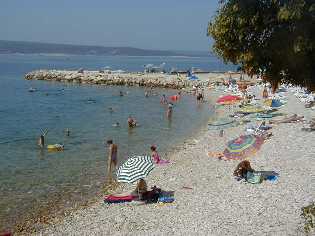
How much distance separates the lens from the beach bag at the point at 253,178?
15.1m

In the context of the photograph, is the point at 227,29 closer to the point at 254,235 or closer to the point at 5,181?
the point at 254,235

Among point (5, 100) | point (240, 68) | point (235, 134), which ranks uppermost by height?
point (240, 68)

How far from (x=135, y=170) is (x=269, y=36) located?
27.7 feet

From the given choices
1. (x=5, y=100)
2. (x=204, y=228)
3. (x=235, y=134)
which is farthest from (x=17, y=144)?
(x=5, y=100)

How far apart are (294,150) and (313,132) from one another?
340 centimetres

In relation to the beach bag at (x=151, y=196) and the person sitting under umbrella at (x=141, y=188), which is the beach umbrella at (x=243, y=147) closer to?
the beach bag at (x=151, y=196)

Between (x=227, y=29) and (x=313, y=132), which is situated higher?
(x=227, y=29)

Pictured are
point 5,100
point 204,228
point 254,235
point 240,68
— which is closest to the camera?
point 240,68

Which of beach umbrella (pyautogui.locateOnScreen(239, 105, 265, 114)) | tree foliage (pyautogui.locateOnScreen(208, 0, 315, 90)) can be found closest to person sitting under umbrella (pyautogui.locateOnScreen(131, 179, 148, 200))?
tree foliage (pyautogui.locateOnScreen(208, 0, 315, 90))

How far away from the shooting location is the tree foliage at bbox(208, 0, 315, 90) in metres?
6.37

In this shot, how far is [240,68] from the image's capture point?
752 cm

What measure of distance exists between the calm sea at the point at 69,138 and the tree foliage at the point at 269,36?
372 inches

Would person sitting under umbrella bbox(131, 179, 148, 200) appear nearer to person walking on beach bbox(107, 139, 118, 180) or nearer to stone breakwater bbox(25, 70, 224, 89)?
person walking on beach bbox(107, 139, 118, 180)

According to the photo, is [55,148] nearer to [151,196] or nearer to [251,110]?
[151,196]
